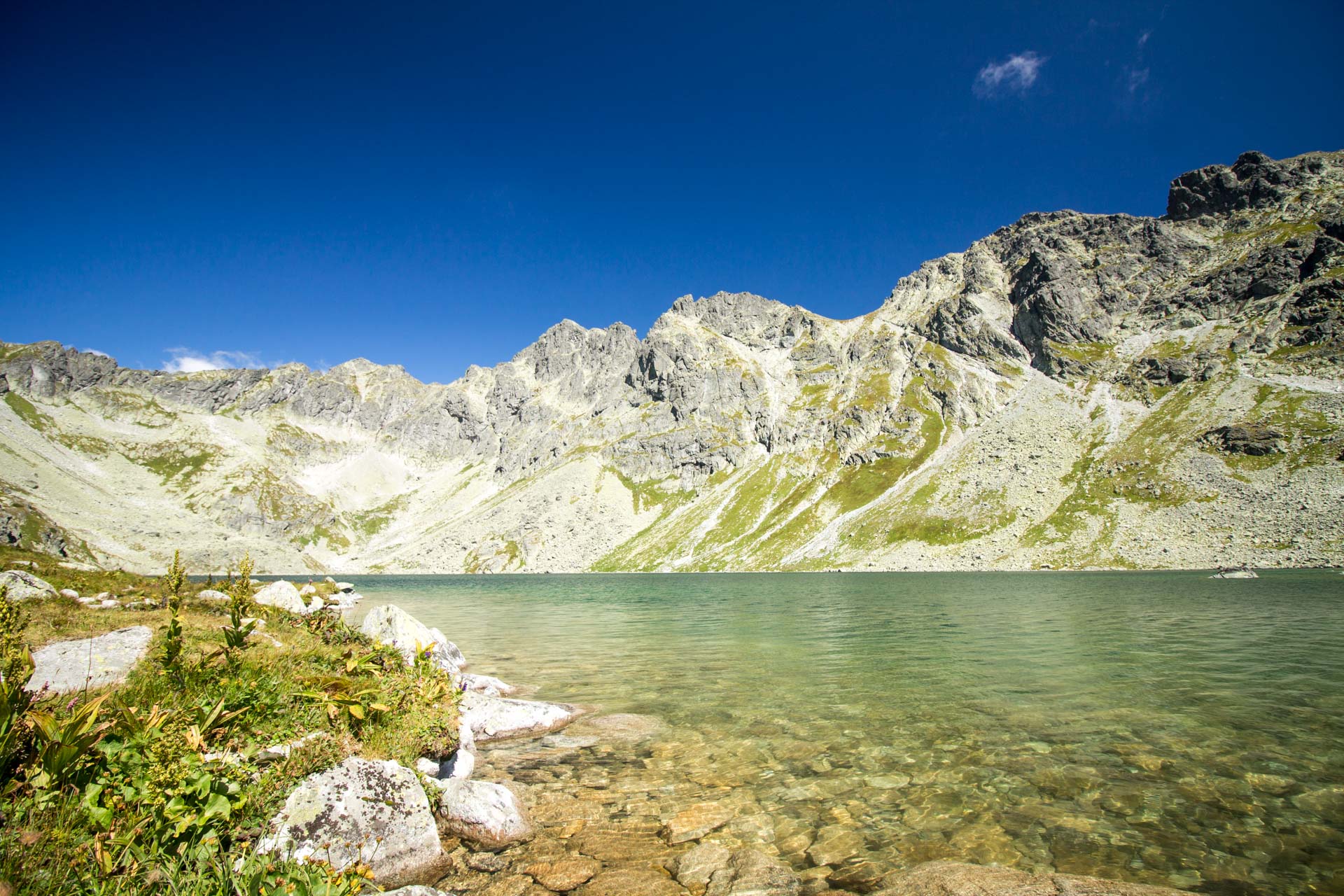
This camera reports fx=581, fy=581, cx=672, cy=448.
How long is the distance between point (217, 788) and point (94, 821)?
1116mm

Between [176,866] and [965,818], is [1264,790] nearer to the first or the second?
[965,818]

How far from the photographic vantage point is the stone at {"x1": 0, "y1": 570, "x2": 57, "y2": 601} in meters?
20.4

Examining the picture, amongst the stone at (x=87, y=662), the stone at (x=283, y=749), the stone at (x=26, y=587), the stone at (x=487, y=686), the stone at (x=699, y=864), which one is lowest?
the stone at (x=487, y=686)

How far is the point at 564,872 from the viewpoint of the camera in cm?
926

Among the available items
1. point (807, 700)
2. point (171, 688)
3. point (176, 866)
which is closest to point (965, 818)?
point (807, 700)

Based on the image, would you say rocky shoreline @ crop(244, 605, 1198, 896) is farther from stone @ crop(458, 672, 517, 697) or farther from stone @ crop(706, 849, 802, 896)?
stone @ crop(458, 672, 517, 697)

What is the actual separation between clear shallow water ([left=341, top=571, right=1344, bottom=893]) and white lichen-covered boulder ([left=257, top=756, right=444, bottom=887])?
397 cm

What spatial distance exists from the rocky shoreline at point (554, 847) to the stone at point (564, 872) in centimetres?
2

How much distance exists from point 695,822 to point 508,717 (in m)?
8.86

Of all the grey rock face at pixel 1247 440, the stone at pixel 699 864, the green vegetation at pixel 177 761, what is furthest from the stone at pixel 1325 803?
the grey rock face at pixel 1247 440

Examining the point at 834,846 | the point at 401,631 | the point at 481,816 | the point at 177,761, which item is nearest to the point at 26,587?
the point at 401,631

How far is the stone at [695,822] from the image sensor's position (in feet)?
34.9

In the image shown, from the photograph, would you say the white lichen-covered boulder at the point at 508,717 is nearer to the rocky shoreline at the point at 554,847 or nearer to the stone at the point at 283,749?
the rocky shoreline at the point at 554,847

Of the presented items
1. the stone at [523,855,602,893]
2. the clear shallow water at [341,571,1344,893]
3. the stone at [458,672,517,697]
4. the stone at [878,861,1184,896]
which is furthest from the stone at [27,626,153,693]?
the stone at [878,861,1184,896]
